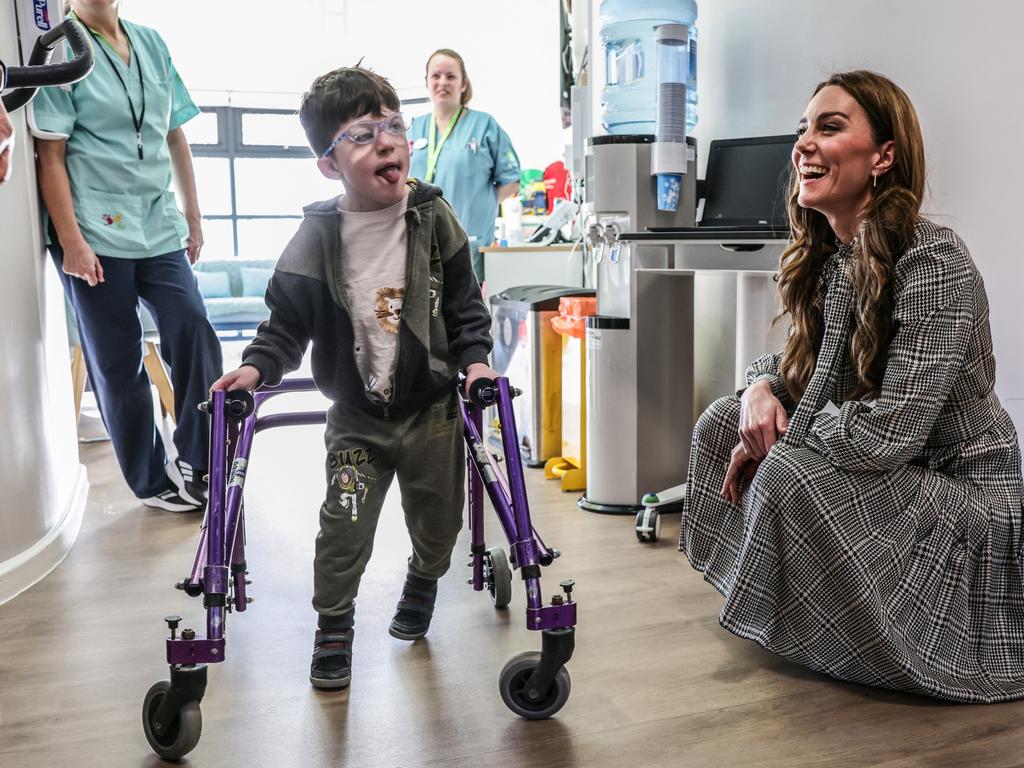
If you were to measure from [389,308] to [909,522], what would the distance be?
35.3 inches

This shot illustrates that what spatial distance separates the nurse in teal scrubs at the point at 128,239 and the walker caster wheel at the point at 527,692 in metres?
1.55

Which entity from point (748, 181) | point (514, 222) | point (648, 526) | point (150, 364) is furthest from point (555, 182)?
point (648, 526)

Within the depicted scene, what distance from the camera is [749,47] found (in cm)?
A: 284

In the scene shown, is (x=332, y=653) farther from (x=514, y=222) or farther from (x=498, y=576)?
(x=514, y=222)

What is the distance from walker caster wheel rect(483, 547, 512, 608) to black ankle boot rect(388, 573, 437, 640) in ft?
0.45

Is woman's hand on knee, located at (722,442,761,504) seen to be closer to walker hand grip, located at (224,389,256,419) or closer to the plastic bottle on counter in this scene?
walker hand grip, located at (224,389,256,419)

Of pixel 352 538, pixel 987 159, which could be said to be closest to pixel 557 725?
pixel 352 538

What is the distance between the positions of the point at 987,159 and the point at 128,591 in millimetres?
2020

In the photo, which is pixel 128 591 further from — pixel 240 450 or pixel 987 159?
pixel 987 159

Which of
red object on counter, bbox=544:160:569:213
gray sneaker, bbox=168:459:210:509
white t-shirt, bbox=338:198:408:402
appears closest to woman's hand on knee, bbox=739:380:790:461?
white t-shirt, bbox=338:198:408:402

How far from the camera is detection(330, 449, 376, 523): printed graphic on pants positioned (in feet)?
5.40

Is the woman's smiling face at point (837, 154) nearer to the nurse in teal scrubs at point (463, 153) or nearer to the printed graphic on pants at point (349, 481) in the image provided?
the printed graphic on pants at point (349, 481)

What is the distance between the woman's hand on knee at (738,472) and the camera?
5.66 feet

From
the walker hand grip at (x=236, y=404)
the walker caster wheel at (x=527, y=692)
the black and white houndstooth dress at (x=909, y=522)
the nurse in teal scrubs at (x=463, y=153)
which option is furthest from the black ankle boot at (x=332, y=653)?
the nurse in teal scrubs at (x=463, y=153)
